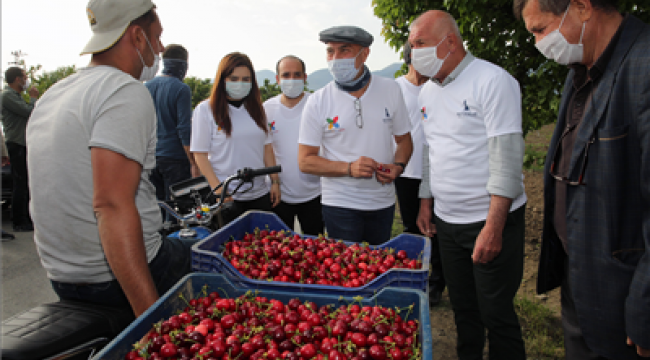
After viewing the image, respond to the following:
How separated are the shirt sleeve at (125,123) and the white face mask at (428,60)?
180cm

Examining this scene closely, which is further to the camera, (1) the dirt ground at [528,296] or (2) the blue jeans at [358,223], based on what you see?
(1) the dirt ground at [528,296]

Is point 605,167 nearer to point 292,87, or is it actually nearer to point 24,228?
point 292,87

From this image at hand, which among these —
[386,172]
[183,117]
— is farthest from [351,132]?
[183,117]

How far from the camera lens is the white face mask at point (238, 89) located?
3.84m

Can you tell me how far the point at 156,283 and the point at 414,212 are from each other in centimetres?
294

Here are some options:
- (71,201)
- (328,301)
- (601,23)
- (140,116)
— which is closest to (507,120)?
(601,23)

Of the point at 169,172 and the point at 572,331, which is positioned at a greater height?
the point at 169,172

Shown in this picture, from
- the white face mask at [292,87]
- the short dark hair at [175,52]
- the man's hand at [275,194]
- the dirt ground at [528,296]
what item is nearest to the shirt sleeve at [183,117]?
the short dark hair at [175,52]

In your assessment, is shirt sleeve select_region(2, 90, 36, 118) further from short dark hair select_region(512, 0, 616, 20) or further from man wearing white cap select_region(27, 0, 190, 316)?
short dark hair select_region(512, 0, 616, 20)

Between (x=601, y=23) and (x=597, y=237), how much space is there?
40.3 inches

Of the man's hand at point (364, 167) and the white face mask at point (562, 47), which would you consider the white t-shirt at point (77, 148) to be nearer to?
the man's hand at point (364, 167)

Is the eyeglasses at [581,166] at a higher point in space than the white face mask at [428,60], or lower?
lower

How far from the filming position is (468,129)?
98.0 inches

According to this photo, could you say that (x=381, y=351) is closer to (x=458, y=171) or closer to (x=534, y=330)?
(x=458, y=171)
